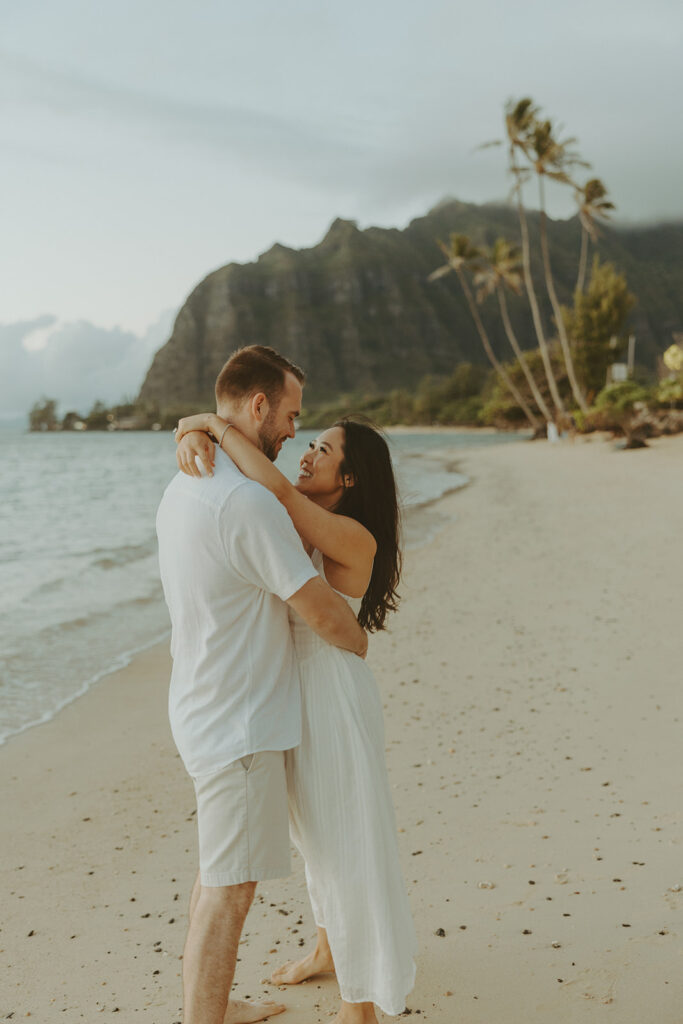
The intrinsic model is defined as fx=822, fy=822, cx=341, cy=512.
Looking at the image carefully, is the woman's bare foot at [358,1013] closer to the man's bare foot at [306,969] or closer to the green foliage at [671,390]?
the man's bare foot at [306,969]

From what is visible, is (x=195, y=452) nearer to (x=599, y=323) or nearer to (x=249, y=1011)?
(x=249, y=1011)

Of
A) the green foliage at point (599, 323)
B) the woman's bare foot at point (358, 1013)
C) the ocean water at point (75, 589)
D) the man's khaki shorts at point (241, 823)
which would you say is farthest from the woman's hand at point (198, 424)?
the green foliage at point (599, 323)

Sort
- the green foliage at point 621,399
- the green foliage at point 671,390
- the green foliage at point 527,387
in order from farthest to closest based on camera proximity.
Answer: the green foliage at point 527,387
the green foliage at point 621,399
the green foliage at point 671,390

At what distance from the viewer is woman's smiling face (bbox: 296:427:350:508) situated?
2.28 metres

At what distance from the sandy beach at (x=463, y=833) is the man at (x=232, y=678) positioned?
0.70 m

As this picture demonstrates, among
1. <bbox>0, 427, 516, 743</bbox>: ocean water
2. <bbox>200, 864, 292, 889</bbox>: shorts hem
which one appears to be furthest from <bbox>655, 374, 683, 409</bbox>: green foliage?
<bbox>200, 864, 292, 889</bbox>: shorts hem

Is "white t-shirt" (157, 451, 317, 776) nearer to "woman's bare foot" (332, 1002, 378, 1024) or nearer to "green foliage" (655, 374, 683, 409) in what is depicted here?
"woman's bare foot" (332, 1002, 378, 1024)

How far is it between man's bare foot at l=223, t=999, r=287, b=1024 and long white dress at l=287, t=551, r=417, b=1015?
435mm

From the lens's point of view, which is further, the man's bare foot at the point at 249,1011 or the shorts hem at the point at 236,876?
the man's bare foot at the point at 249,1011

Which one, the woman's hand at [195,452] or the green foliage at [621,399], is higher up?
the green foliage at [621,399]

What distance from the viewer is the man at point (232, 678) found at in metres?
1.91

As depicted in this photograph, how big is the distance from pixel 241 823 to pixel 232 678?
1.16 ft

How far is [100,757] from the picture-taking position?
5008 millimetres

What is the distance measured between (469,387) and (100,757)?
4349 inches
